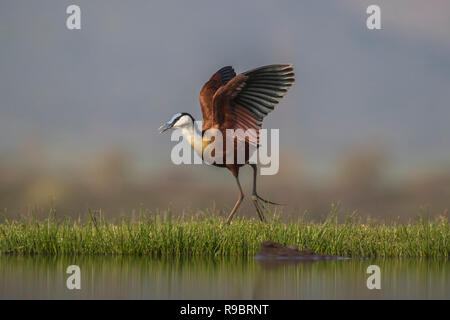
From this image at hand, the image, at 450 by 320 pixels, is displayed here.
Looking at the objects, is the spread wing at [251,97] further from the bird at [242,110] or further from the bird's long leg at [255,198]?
the bird's long leg at [255,198]

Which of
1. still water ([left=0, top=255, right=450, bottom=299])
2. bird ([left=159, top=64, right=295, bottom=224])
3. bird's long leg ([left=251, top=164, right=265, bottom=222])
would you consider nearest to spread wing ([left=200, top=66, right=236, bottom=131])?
bird ([left=159, top=64, right=295, bottom=224])

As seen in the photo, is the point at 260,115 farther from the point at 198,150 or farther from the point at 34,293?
the point at 34,293

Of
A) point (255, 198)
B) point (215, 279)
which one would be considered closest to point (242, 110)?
point (255, 198)

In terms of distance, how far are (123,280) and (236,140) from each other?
125 inches

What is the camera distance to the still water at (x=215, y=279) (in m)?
4.66

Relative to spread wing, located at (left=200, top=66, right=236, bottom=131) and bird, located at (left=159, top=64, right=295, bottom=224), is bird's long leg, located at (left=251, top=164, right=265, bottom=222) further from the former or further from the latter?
spread wing, located at (left=200, top=66, right=236, bottom=131)

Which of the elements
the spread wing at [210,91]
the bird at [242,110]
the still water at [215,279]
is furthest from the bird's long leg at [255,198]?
the still water at [215,279]

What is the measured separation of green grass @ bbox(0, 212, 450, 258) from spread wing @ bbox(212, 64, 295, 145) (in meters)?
1.34

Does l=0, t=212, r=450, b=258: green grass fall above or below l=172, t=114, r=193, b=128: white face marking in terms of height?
below

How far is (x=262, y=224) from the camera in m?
7.80

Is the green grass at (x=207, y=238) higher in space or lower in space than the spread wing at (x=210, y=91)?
lower

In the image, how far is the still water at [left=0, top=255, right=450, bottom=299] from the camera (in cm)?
466

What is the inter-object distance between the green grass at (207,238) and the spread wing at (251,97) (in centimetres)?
134

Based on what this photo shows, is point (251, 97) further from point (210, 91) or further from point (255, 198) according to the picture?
point (255, 198)
